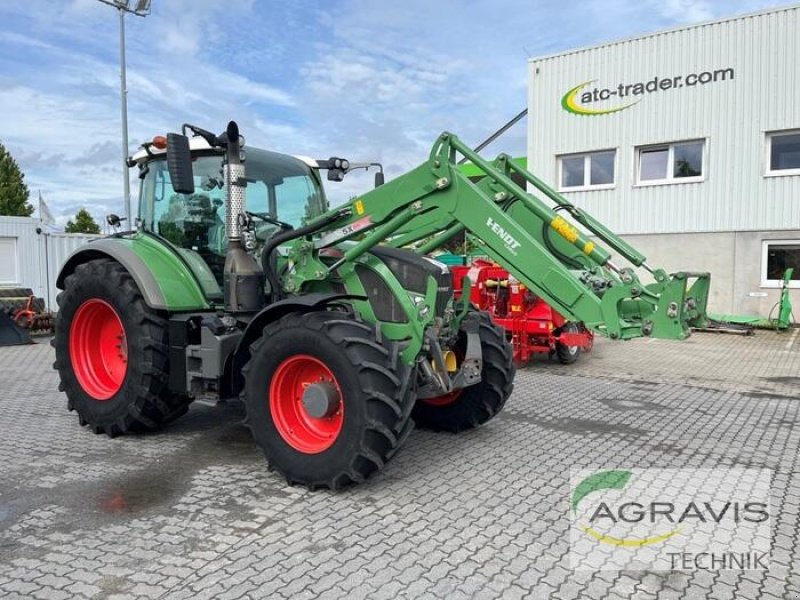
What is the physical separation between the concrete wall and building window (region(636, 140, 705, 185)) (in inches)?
52.9

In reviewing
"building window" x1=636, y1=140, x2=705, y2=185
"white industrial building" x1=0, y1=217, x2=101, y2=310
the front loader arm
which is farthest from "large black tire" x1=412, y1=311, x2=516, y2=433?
"white industrial building" x1=0, y1=217, x2=101, y2=310

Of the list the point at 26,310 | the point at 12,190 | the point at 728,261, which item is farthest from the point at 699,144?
the point at 12,190

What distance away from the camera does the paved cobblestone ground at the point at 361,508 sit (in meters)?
3.29

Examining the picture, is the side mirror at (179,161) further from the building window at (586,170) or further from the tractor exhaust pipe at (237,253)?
the building window at (586,170)

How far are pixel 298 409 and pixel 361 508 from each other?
37.0 inches

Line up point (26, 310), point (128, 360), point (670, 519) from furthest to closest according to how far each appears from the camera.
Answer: point (26, 310) → point (128, 360) → point (670, 519)

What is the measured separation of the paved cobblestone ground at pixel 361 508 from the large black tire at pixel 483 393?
17 cm

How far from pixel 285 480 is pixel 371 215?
2.00m

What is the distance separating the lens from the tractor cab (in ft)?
18.8

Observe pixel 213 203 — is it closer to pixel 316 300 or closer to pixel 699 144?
pixel 316 300

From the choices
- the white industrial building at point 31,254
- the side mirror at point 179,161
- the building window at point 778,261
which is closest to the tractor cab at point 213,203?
the side mirror at point 179,161

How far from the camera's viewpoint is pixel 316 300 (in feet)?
14.9

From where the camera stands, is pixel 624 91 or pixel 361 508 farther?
pixel 624 91

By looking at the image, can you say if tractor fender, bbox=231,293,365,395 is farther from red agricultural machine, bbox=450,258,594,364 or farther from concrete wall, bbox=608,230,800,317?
concrete wall, bbox=608,230,800,317
